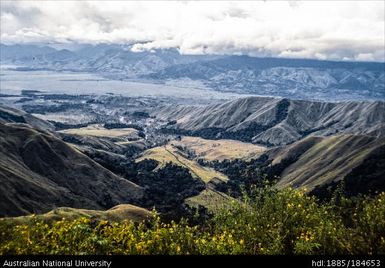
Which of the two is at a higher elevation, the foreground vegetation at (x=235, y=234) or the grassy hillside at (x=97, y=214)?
the foreground vegetation at (x=235, y=234)

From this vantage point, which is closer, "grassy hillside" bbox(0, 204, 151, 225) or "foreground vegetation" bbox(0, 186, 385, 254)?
"foreground vegetation" bbox(0, 186, 385, 254)

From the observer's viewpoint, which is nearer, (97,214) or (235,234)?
(235,234)

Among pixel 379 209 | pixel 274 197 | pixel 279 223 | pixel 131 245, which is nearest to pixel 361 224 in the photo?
pixel 379 209

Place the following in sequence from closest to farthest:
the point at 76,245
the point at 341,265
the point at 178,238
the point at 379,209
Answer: the point at 341,265
the point at 76,245
the point at 178,238
the point at 379,209

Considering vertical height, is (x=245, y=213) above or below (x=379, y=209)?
below

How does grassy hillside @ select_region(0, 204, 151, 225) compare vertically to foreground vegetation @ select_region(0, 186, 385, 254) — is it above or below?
below

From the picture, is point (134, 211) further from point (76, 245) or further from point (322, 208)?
point (76, 245)

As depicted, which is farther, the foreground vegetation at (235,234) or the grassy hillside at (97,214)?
the grassy hillside at (97,214)

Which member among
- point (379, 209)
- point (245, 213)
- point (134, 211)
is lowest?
point (134, 211)
